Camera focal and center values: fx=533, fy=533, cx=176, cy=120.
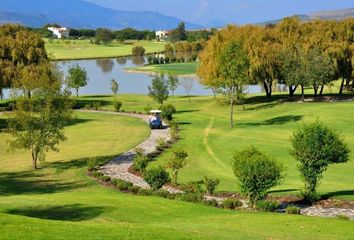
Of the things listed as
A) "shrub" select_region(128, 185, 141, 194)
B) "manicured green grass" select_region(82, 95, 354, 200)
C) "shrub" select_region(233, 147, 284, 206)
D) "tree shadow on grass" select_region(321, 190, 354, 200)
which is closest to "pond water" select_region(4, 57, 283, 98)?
"manicured green grass" select_region(82, 95, 354, 200)

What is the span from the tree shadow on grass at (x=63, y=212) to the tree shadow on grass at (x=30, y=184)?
29.0 feet

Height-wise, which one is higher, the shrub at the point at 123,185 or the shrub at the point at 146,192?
the shrub at the point at 146,192

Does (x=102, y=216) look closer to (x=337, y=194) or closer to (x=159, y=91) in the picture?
(x=337, y=194)

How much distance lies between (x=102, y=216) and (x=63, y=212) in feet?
5.87

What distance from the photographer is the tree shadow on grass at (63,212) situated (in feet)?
66.9

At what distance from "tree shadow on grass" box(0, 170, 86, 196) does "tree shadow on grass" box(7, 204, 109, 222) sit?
8.84 meters

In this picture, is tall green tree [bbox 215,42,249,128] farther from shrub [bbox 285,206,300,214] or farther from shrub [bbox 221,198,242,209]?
shrub [bbox 285,206,300,214]

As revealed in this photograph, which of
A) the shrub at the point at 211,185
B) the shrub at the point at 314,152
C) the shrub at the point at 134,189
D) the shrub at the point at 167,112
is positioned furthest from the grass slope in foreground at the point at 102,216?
the shrub at the point at 167,112

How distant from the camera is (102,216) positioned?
20.5 m

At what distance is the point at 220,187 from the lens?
2980 cm

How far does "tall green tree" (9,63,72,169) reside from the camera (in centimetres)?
3672

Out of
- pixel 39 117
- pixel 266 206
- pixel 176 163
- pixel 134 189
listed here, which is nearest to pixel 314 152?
pixel 266 206

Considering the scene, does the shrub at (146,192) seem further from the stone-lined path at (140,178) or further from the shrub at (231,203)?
the shrub at (231,203)

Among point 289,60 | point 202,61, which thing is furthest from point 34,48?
point 289,60
